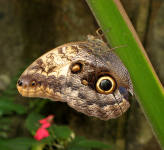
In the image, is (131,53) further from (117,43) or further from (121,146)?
(121,146)

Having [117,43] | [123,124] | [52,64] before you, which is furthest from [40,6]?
[117,43]

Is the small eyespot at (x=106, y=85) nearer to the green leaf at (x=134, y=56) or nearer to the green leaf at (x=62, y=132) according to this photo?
the green leaf at (x=134, y=56)

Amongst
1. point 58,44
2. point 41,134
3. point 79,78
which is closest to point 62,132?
point 41,134

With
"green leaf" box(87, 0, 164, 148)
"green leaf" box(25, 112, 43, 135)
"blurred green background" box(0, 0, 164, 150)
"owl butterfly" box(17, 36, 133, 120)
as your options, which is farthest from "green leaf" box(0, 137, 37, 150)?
"green leaf" box(87, 0, 164, 148)

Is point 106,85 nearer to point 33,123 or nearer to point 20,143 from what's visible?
point 20,143

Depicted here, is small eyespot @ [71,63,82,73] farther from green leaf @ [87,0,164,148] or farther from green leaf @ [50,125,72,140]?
green leaf @ [50,125,72,140]

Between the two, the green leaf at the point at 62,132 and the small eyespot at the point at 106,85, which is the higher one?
the small eyespot at the point at 106,85

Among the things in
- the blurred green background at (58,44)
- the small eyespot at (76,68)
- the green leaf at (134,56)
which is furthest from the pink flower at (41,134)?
the green leaf at (134,56)
